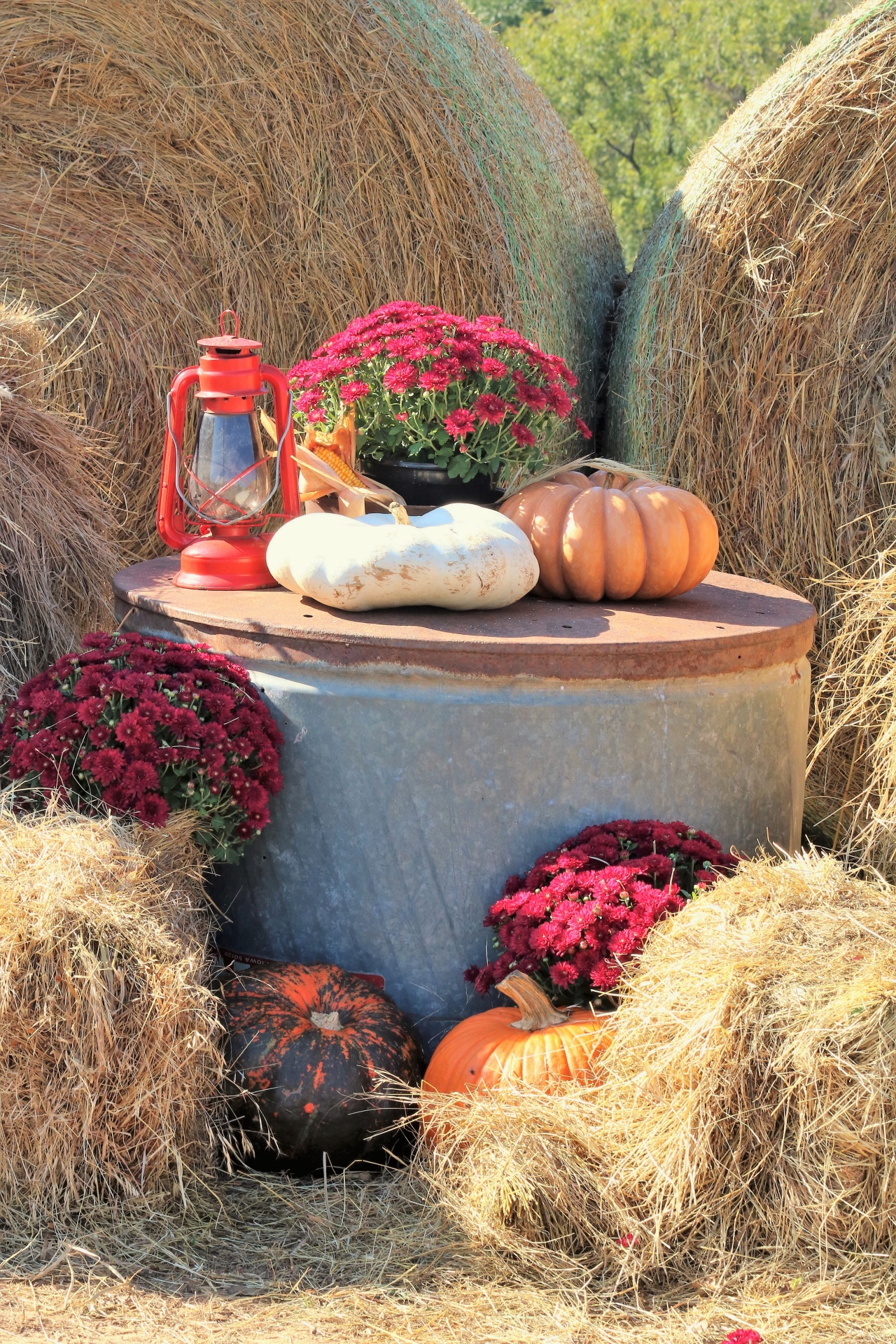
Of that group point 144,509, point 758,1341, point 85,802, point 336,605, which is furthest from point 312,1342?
point 144,509

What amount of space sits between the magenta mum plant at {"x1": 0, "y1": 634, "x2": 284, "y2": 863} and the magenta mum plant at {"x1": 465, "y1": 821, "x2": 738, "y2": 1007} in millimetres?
572

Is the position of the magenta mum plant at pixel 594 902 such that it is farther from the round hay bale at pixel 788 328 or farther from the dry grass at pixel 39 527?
the round hay bale at pixel 788 328

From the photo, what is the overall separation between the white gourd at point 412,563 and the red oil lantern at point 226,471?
28 centimetres

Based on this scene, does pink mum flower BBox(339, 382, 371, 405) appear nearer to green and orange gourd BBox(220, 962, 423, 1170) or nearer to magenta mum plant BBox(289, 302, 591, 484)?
magenta mum plant BBox(289, 302, 591, 484)

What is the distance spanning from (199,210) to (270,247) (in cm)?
26

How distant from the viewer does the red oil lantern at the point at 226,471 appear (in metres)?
3.56

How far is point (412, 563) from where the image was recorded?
128 inches

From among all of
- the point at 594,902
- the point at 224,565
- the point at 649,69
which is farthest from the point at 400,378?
the point at 649,69

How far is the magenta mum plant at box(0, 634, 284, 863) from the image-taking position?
2.96 m

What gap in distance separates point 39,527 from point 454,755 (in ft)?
4.56

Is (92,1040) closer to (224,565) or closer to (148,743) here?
(148,743)

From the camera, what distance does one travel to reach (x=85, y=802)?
3.01 metres

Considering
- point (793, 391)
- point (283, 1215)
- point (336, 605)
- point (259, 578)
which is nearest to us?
point (283, 1215)

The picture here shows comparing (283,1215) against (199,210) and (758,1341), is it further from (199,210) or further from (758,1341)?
(199,210)
